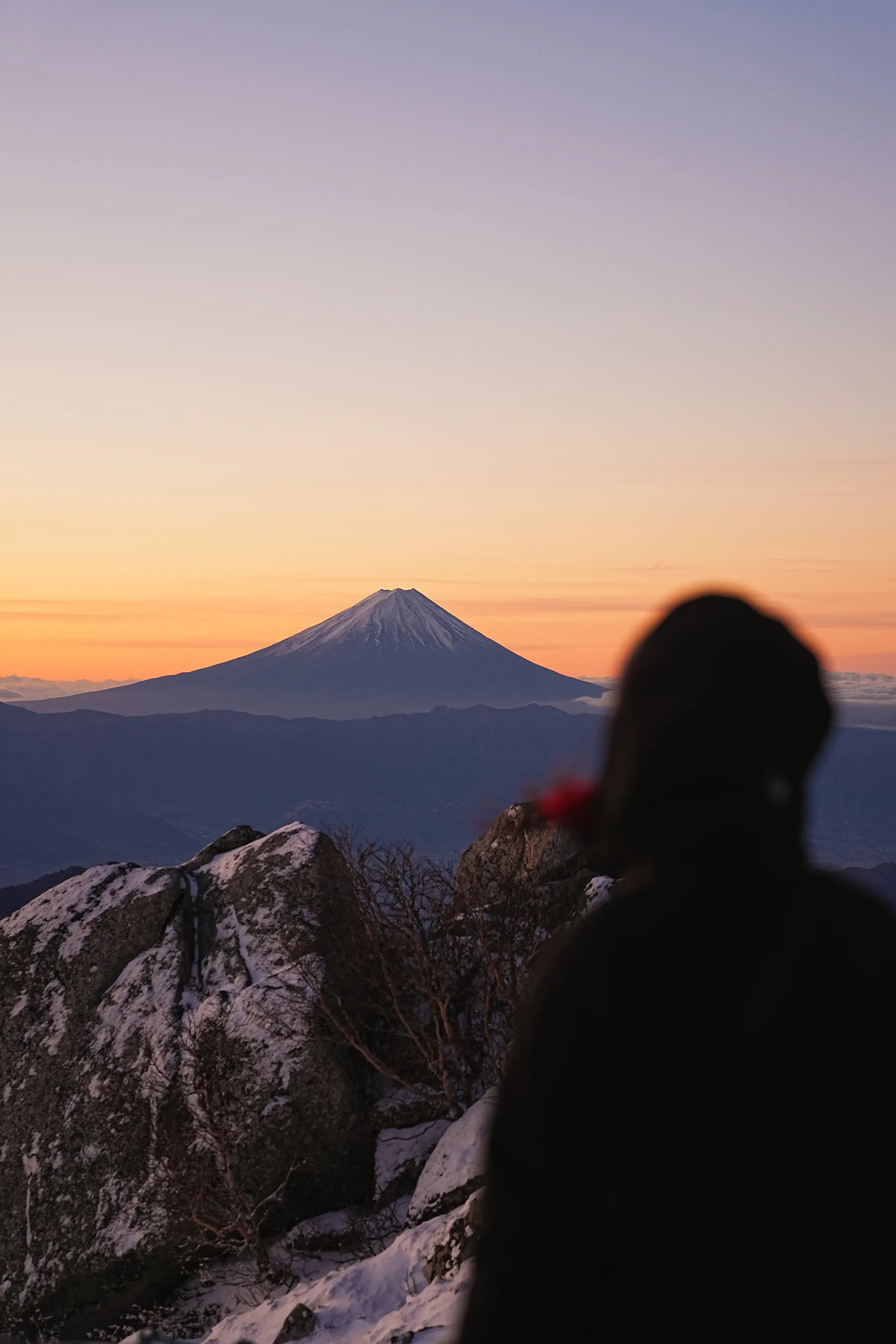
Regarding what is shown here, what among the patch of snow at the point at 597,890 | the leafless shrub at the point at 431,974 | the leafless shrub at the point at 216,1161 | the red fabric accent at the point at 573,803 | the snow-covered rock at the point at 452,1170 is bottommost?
the leafless shrub at the point at 216,1161

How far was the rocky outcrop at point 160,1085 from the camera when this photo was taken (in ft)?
72.0

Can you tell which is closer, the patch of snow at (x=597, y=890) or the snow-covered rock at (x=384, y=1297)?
the snow-covered rock at (x=384, y=1297)

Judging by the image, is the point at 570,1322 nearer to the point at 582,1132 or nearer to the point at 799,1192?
the point at 582,1132

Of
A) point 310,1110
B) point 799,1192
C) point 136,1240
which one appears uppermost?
point 799,1192

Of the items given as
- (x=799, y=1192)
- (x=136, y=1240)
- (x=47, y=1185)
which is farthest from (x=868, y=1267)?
(x=47, y=1185)

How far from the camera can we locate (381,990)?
2392 centimetres

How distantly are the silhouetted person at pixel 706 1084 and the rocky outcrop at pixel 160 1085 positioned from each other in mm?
20744

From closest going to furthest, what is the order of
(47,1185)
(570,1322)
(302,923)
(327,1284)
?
(570,1322) → (327,1284) → (47,1185) → (302,923)

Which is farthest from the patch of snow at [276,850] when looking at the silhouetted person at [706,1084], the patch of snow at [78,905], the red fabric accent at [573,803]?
the silhouetted person at [706,1084]

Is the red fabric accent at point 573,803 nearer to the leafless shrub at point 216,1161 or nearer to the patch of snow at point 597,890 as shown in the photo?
the patch of snow at point 597,890

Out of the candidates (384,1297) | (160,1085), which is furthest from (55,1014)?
(384,1297)

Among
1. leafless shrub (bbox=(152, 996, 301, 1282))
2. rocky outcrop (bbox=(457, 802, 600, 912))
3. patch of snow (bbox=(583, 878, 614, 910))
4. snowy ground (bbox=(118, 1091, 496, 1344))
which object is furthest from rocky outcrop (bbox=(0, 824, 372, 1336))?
patch of snow (bbox=(583, 878, 614, 910))

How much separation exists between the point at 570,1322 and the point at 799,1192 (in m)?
0.50

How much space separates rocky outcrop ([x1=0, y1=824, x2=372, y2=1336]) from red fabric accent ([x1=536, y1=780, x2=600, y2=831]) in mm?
20853
